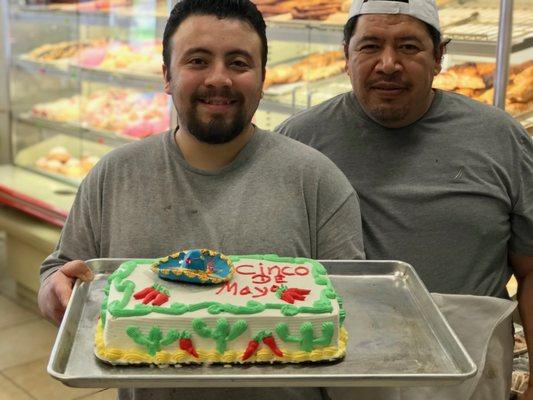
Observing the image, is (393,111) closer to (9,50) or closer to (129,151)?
(129,151)

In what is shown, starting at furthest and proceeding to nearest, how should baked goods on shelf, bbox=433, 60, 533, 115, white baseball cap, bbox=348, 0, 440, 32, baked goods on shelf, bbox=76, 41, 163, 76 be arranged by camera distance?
baked goods on shelf, bbox=76, 41, 163, 76
baked goods on shelf, bbox=433, 60, 533, 115
white baseball cap, bbox=348, 0, 440, 32

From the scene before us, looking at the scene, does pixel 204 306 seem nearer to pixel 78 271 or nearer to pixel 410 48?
pixel 78 271

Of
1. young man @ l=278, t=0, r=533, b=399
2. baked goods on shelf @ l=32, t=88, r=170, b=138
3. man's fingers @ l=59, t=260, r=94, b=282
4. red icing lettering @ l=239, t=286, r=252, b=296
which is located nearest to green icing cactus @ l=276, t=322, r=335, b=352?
red icing lettering @ l=239, t=286, r=252, b=296

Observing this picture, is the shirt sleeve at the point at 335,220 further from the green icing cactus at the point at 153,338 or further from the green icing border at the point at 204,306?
the green icing cactus at the point at 153,338

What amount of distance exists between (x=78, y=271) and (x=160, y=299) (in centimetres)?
26

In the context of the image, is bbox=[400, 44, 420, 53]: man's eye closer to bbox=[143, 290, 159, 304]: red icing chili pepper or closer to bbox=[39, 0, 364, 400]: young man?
bbox=[39, 0, 364, 400]: young man

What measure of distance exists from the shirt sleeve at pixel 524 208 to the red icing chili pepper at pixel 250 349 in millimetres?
937

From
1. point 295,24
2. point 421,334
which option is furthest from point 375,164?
point 295,24

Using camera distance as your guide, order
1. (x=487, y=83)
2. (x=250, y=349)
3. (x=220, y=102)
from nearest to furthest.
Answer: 1. (x=250, y=349)
2. (x=220, y=102)
3. (x=487, y=83)

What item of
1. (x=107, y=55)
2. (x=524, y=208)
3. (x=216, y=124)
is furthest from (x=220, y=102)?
(x=107, y=55)

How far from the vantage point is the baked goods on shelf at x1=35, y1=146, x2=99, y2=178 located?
5.16 meters

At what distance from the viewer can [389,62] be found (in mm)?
1967

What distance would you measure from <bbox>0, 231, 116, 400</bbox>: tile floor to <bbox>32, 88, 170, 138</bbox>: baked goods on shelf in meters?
1.25

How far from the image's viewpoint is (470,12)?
337 cm
